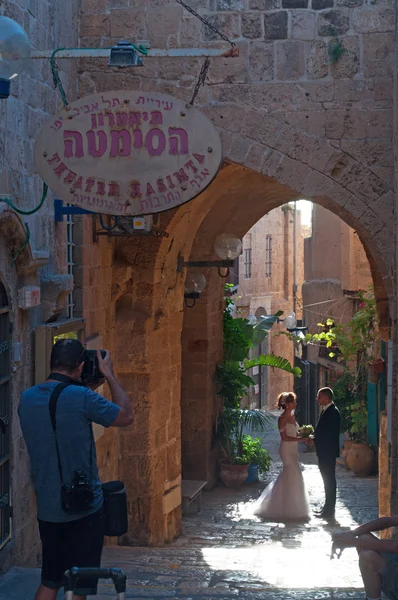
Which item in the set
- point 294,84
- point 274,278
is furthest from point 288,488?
point 274,278

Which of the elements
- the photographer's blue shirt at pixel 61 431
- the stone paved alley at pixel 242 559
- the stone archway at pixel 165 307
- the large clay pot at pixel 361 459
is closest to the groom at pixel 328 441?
the stone paved alley at pixel 242 559

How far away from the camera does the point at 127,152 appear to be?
589 cm

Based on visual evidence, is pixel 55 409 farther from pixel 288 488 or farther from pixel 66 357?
pixel 288 488

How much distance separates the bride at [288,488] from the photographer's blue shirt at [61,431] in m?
7.08

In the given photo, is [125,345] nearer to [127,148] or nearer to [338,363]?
[127,148]

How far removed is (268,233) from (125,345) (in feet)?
64.1

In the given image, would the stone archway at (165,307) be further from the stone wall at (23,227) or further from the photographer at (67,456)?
the photographer at (67,456)

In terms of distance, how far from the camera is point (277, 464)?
15.5 m

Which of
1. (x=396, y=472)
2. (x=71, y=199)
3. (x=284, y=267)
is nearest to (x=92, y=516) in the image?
(x=71, y=199)

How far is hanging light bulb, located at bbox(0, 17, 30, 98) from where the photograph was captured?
4738mm

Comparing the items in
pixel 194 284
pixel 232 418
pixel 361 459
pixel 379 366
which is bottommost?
pixel 361 459

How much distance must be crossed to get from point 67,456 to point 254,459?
9708mm

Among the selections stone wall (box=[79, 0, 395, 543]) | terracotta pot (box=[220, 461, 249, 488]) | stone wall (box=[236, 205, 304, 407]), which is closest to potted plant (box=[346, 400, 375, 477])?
terracotta pot (box=[220, 461, 249, 488])

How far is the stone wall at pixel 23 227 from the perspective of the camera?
18.9 ft
